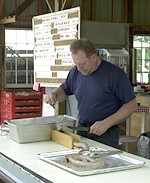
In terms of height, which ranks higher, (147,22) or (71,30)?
(147,22)

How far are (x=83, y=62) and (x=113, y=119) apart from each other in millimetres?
457

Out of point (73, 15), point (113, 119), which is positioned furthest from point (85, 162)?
point (73, 15)

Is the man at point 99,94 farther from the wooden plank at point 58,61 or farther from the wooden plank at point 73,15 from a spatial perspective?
the wooden plank at point 58,61

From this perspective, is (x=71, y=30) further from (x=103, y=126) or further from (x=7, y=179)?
(x=7, y=179)

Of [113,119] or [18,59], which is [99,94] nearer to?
[113,119]

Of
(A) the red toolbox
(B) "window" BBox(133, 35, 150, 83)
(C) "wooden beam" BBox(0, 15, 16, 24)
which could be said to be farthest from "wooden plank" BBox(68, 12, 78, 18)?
(B) "window" BBox(133, 35, 150, 83)

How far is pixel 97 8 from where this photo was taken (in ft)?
33.7

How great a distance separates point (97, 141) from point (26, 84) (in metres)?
6.73

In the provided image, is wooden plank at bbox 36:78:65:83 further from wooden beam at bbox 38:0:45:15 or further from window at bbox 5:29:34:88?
wooden beam at bbox 38:0:45:15

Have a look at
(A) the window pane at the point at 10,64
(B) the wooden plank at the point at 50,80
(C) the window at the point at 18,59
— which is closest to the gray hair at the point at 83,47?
(B) the wooden plank at the point at 50,80

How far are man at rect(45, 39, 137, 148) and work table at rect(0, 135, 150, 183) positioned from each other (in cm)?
22

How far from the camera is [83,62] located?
292 cm

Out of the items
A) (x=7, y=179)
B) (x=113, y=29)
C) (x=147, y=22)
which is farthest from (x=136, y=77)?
(x=7, y=179)

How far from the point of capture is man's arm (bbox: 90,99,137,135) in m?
2.79
